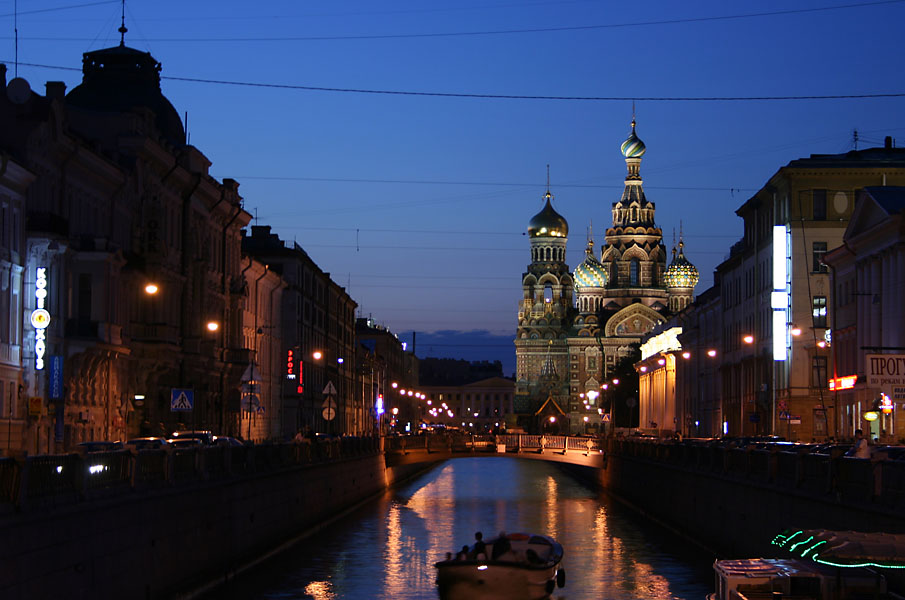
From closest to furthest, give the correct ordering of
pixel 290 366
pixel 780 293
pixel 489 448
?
pixel 780 293 < pixel 290 366 < pixel 489 448

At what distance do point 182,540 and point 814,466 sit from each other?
577 inches

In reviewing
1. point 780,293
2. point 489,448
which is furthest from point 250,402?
point 489,448

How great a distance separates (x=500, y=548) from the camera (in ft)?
123

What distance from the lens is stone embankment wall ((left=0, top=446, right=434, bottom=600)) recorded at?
2434cm

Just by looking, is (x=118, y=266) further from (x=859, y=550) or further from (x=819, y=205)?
(x=819, y=205)

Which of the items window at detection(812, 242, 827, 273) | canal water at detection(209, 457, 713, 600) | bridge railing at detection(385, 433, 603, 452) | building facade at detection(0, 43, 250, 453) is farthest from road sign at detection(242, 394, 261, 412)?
window at detection(812, 242, 827, 273)

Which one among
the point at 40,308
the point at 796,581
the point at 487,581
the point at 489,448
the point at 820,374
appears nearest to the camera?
the point at 796,581

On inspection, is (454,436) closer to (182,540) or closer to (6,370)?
(6,370)

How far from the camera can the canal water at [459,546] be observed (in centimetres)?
4231

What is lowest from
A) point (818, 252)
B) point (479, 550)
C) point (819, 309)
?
point (479, 550)

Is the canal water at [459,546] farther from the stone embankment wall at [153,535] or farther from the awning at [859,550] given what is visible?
the awning at [859,550]

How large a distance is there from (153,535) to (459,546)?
25.8 meters

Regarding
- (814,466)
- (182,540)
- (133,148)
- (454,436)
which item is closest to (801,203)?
(454,436)

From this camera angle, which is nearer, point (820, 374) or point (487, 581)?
point (487, 581)
